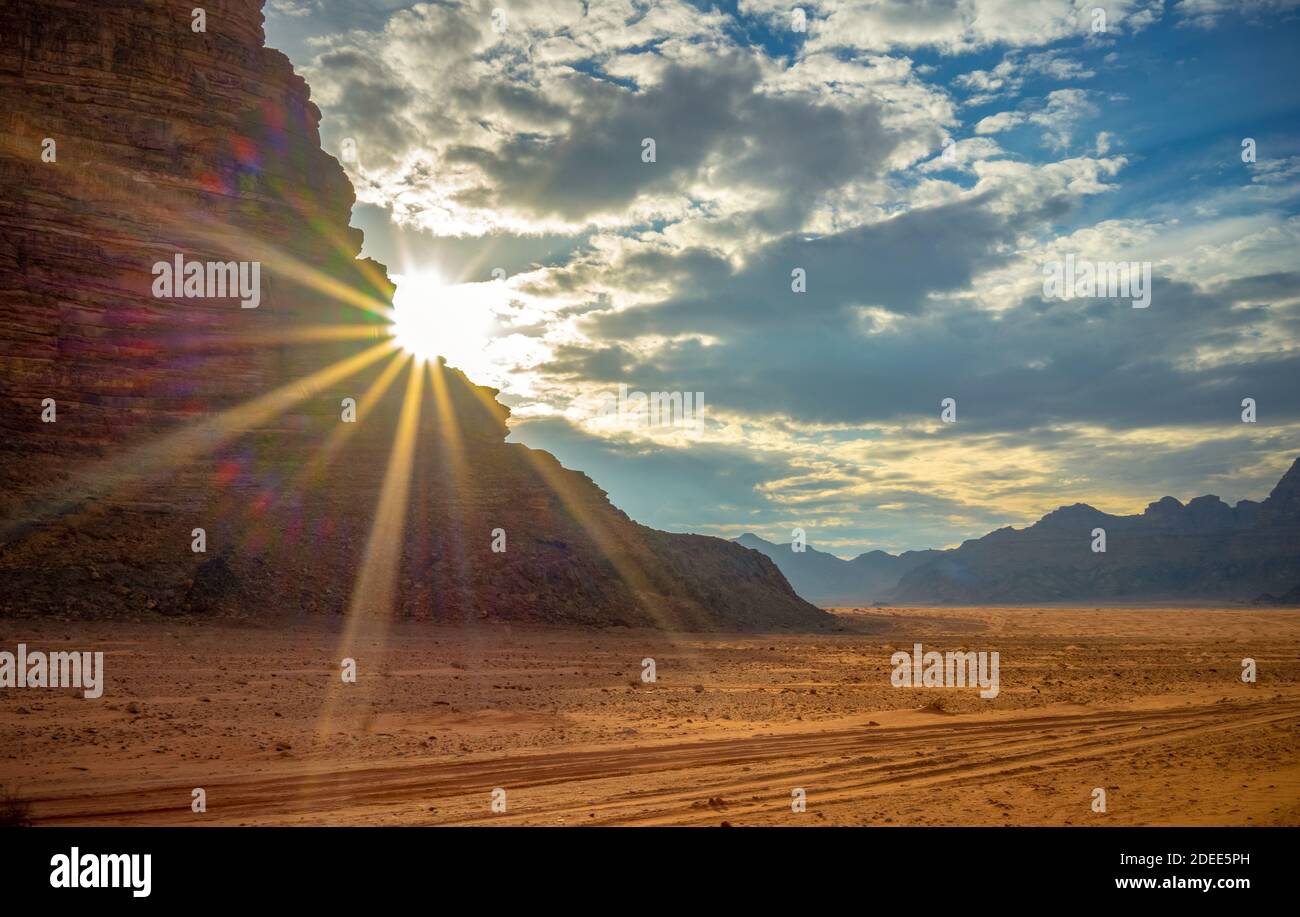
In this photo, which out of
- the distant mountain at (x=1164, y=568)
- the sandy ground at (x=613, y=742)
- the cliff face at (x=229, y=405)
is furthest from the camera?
the distant mountain at (x=1164, y=568)

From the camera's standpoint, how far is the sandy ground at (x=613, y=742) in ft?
33.4

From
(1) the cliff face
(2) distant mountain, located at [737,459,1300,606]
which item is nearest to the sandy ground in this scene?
(1) the cliff face

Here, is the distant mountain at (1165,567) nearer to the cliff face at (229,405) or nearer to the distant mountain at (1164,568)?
the distant mountain at (1164,568)

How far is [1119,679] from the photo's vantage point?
86.0 ft

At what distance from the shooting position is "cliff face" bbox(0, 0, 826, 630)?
40.7 meters

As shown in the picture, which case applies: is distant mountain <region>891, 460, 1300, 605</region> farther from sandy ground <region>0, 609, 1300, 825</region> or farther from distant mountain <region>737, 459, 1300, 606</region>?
sandy ground <region>0, 609, 1300, 825</region>

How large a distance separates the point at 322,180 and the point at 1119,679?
61.7 m

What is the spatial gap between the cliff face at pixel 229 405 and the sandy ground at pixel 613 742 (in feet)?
37.1

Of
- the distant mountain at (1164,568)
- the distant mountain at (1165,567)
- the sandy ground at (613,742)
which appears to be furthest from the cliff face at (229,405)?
the distant mountain at (1165,567)

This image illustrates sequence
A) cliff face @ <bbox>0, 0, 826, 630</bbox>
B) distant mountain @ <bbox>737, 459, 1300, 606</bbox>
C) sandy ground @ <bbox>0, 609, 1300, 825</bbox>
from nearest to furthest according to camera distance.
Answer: sandy ground @ <bbox>0, 609, 1300, 825</bbox>
cliff face @ <bbox>0, 0, 826, 630</bbox>
distant mountain @ <bbox>737, 459, 1300, 606</bbox>

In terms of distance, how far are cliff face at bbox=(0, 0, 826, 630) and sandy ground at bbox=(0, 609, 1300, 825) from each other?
11.3m

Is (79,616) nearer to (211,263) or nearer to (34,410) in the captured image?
(34,410)
